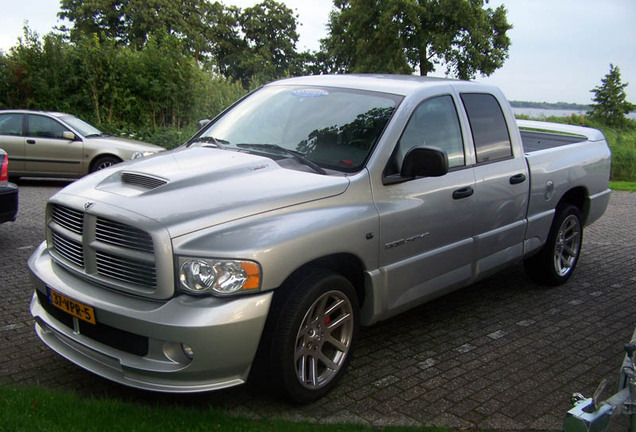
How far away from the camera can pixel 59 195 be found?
155 inches

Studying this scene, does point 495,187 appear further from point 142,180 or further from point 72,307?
point 72,307

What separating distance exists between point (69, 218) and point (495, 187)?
326 cm

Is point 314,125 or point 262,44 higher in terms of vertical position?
point 262,44

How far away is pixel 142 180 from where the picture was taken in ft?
12.6

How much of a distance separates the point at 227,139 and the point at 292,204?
1382 mm

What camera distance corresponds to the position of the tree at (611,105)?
3462 centimetres

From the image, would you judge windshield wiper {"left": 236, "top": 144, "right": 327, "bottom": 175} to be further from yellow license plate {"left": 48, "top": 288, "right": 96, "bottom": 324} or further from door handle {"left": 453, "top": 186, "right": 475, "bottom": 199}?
yellow license plate {"left": 48, "top": 288, "right": 96, "bottom": 324}

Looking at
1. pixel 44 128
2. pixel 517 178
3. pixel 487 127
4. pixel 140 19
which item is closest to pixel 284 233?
pixel 487 127

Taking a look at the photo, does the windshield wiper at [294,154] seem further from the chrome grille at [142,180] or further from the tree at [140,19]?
the tree at [140,19]

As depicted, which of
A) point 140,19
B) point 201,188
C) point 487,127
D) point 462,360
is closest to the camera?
point 201,188

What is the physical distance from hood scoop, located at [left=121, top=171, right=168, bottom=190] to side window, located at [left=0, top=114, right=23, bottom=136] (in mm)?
10093

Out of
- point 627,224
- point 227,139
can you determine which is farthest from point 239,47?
point 227,139

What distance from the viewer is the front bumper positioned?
126 inches

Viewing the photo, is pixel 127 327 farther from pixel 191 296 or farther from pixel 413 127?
pixel 413 127
